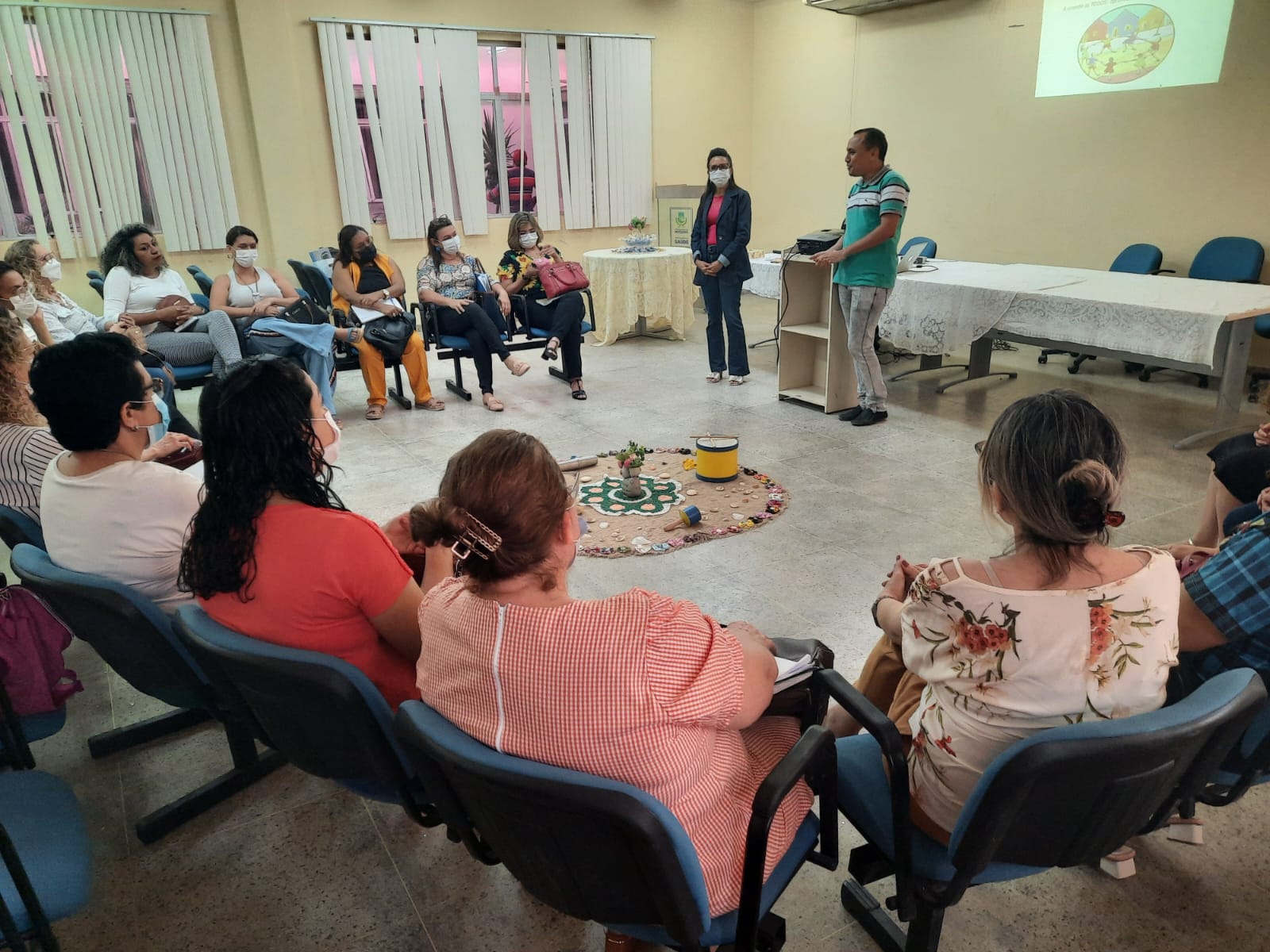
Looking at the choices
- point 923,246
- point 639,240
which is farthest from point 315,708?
point 923,246

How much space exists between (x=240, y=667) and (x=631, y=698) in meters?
0.65

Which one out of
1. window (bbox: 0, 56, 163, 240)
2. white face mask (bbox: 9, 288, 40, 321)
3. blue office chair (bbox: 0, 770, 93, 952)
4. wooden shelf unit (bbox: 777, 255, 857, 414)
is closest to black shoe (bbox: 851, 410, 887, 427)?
wooden shelf unit (bbox: 777, 255, 857, 414)

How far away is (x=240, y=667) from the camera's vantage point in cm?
126

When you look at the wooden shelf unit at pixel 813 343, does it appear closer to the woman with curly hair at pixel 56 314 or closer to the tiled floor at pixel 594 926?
the tiled floor at pixel 594 926

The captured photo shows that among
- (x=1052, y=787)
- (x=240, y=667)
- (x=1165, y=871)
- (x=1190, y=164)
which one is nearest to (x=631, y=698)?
(x=1052, y=787)

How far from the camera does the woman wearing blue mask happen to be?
5.09 metres

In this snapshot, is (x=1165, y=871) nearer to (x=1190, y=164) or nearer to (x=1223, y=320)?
(x=1223, y=320)

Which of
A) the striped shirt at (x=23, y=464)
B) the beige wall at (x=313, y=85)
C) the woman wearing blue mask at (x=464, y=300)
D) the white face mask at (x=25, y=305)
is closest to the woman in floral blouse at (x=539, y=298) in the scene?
the woman wearing blue mask at (x=464, y=300)

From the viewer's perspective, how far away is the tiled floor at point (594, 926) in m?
1.56

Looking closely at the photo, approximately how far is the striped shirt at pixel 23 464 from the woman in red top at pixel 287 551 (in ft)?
2.83

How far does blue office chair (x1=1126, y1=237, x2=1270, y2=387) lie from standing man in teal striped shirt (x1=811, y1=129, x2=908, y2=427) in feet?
6.37

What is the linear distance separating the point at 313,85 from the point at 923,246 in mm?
5084

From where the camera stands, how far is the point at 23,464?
6.80 feet

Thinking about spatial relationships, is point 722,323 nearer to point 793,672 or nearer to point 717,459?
point 717,459
